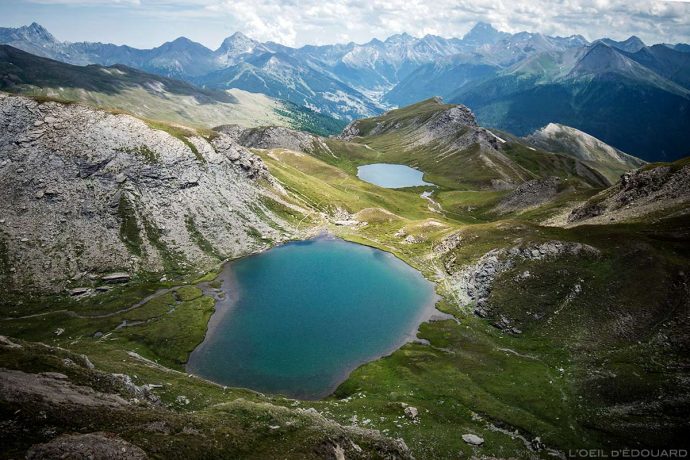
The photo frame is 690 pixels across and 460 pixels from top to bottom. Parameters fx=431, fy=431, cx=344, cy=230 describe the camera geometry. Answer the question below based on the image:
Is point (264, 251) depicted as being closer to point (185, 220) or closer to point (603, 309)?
point (185, 220)

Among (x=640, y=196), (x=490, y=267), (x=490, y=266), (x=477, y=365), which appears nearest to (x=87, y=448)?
(x=477, y=365)

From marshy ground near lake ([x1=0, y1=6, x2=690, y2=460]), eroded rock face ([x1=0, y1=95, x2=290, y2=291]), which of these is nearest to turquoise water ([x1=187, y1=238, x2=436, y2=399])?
marshy ground near lake ([x1=0, y1=6, x2=690, y2=460])

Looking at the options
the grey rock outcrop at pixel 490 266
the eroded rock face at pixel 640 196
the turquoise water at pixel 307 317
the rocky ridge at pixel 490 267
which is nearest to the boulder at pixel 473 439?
the turquoise water at pixel 307 317

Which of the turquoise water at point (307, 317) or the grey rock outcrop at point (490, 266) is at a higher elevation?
the grey rock outcrop at point (490, 266)

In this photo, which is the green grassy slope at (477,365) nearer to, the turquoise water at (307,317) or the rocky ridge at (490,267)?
the rocky ridge at (490,267)

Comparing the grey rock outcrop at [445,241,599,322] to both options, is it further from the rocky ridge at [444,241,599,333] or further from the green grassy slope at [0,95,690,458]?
the green grassy slope at [0,95,690,458]
